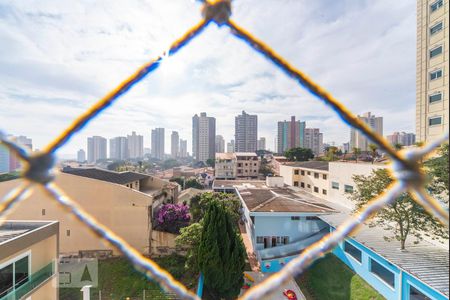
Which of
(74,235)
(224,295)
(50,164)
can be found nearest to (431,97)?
(224,295)

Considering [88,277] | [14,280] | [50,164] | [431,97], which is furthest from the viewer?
[431,97]

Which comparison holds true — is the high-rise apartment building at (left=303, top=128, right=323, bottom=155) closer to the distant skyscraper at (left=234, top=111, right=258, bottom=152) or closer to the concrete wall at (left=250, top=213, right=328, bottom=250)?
the distant skyscraper at (left=234, top=111, right=258, bottom=152)

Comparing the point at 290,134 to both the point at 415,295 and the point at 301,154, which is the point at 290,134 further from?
the point at 415,295

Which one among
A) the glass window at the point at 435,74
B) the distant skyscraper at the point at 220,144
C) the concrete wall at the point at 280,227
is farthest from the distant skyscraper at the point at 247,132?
the concrete wall at the point at 280,227

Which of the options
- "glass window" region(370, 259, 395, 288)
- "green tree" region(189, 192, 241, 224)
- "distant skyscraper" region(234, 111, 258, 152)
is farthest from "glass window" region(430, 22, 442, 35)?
"distant skyscraper" region(234, 111, 258, 152)

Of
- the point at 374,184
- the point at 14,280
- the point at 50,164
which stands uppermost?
the point at 50,164

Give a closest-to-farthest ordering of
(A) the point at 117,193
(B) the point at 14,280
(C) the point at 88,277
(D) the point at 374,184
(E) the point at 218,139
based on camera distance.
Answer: (B) the point at 14,280, (D) the point at 374,184, (C) the point at 88,277, (A) the point at 117,193, (E) the point at 218,139

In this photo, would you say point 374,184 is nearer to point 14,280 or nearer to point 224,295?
point 224,295
